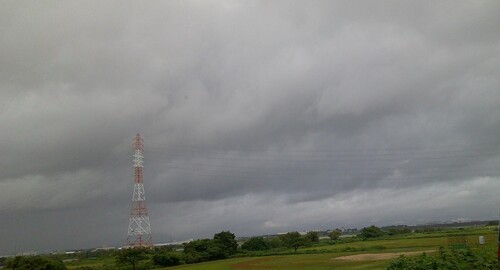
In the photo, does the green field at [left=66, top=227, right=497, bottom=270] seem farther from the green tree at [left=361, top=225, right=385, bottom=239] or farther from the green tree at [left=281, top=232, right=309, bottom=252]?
the green tree at [left=361, top=225, right=385, bottom=239]

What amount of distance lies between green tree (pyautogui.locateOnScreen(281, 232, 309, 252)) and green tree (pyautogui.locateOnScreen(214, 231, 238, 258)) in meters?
17.8

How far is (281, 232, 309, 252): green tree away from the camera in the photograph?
12688 cm

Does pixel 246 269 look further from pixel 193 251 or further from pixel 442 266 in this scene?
pixel 442 266

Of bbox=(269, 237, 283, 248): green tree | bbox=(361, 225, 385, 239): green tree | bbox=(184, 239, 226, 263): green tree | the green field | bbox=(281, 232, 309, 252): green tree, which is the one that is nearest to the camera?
the green field

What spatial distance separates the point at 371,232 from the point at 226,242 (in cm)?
4969

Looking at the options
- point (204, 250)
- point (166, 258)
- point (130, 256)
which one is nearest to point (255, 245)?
point (204, 250)

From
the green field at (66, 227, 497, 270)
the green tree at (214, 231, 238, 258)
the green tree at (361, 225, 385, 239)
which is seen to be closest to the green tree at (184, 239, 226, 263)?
the green tree at (214, 231, 238, 258)

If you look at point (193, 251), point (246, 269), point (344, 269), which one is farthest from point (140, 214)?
point (193, 251)

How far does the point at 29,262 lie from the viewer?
7612 centimetres

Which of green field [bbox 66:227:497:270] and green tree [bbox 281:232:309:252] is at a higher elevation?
green tree [bbox 281:232:309:252]

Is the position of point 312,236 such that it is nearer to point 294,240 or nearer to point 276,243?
point 276,243

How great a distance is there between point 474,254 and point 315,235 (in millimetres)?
119478

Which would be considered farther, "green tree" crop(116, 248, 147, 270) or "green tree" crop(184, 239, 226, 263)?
"green tree" crop(184, 239, 226, 263)

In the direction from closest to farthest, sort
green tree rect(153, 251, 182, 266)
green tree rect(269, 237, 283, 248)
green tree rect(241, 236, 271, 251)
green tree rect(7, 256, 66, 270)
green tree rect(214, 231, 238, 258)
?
green tree rect(7, 256, 66, 270) → green tree rect(153, 251, 182, 266) → green tree rect(214, 231, 238, 258) → green tree rect(241, 236, 271, 251) → green tree rect(269, 237, 283, 248)
